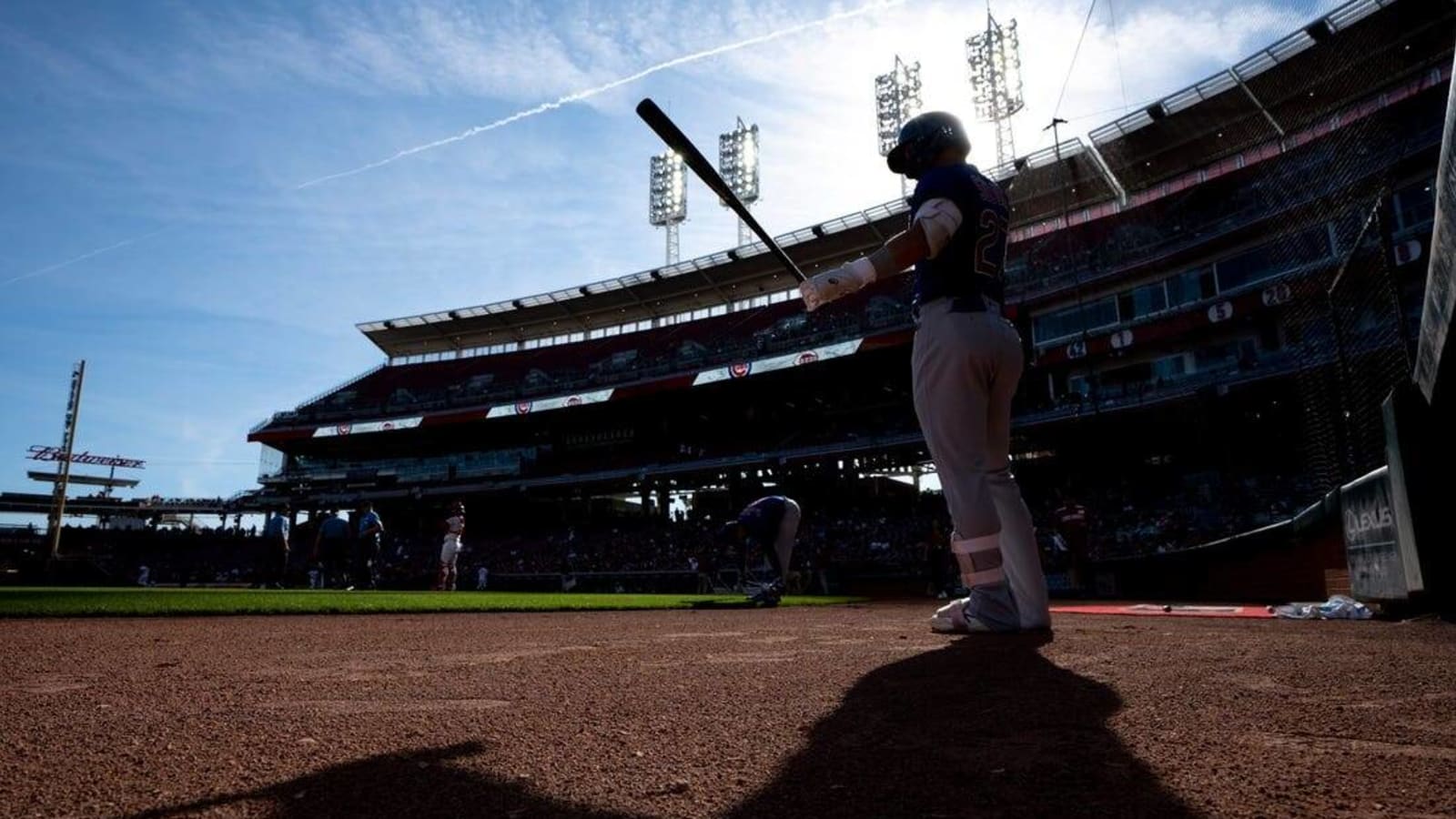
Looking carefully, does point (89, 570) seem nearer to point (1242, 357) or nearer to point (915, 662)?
point (915, 662)

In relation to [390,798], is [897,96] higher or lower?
higher

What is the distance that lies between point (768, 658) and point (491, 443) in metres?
40.7

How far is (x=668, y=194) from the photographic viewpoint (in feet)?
155

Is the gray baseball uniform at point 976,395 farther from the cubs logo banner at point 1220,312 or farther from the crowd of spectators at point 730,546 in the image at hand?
the cubs logo banner at point 1220,312

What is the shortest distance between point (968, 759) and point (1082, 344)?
2771 cm

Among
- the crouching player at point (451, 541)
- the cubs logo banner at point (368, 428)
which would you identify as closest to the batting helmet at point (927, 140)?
the crouching player at point (451, 541)

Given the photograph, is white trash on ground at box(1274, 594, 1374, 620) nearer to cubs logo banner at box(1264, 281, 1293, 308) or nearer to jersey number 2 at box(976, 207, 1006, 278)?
jersey number 2 at box(976, 207, 1006, 278)

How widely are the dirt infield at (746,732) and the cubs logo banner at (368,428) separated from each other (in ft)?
131

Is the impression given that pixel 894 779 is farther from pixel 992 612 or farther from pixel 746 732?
pixel 992 612

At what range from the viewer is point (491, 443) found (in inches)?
1649

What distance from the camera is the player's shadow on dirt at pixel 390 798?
1195mm

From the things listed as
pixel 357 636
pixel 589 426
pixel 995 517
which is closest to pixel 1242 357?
pixel 995 517

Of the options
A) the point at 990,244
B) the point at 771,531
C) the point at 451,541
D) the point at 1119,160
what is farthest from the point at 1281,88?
the point at 451,541

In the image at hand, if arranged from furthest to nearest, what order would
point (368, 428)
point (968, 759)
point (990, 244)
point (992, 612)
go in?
point (368, 428), point (990, 244), point (992, 612), point (968, 759)
